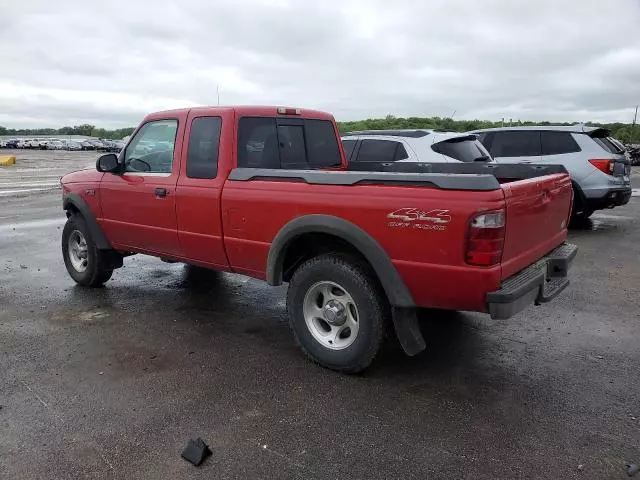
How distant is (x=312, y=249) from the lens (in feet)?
14.1

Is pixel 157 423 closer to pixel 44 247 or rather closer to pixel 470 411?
pixel 470 411

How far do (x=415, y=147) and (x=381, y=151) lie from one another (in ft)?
1.75

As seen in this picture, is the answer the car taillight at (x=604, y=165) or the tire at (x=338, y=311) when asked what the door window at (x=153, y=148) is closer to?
the tire at (x=338, y=311)

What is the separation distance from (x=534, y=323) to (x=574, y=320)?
39cm

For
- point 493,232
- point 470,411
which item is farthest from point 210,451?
point 493,232

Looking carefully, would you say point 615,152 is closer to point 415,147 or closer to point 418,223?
point 415,147

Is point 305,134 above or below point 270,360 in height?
above

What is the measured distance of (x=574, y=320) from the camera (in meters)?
5.06

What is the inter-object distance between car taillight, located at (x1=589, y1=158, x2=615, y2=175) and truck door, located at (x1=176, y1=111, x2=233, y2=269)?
289 inches

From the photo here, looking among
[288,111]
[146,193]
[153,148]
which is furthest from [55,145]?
[288,111]

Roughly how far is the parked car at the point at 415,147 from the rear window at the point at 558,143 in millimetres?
2123

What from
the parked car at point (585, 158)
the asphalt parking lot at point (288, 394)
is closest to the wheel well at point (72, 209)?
the asphalt parking lot at point (288, 394)

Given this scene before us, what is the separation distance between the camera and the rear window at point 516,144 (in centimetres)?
1011

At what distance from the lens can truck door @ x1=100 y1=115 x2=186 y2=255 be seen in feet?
16.4
